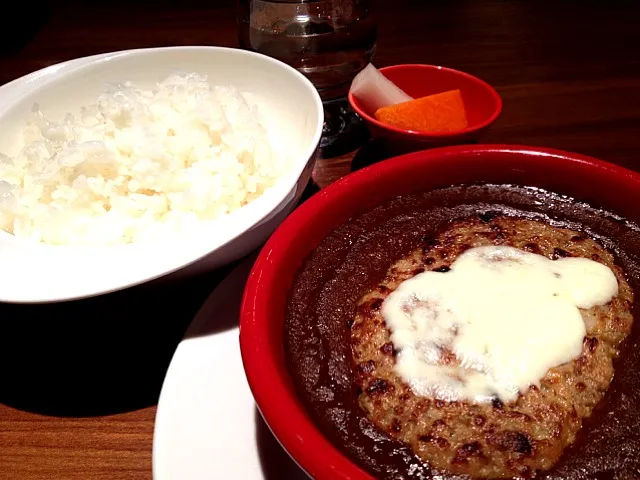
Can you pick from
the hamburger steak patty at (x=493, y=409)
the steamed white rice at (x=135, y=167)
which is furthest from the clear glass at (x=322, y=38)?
the hamburger steak patty at (x=493, y=409)

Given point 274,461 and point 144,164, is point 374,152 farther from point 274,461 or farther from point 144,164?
point 274,461

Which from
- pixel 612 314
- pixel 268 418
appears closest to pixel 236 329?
pixel 268 418

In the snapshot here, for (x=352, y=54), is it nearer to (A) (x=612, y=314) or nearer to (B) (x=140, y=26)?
(A) (x=612, y=314)

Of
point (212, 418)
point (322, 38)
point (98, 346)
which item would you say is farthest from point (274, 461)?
point (322, 38)

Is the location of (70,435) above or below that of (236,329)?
below

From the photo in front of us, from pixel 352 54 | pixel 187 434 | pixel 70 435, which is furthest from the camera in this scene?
pixel 352 54

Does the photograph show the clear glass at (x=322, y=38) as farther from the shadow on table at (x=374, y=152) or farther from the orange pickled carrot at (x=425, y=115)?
the orange pickled carrot at (x=425, y=115)
